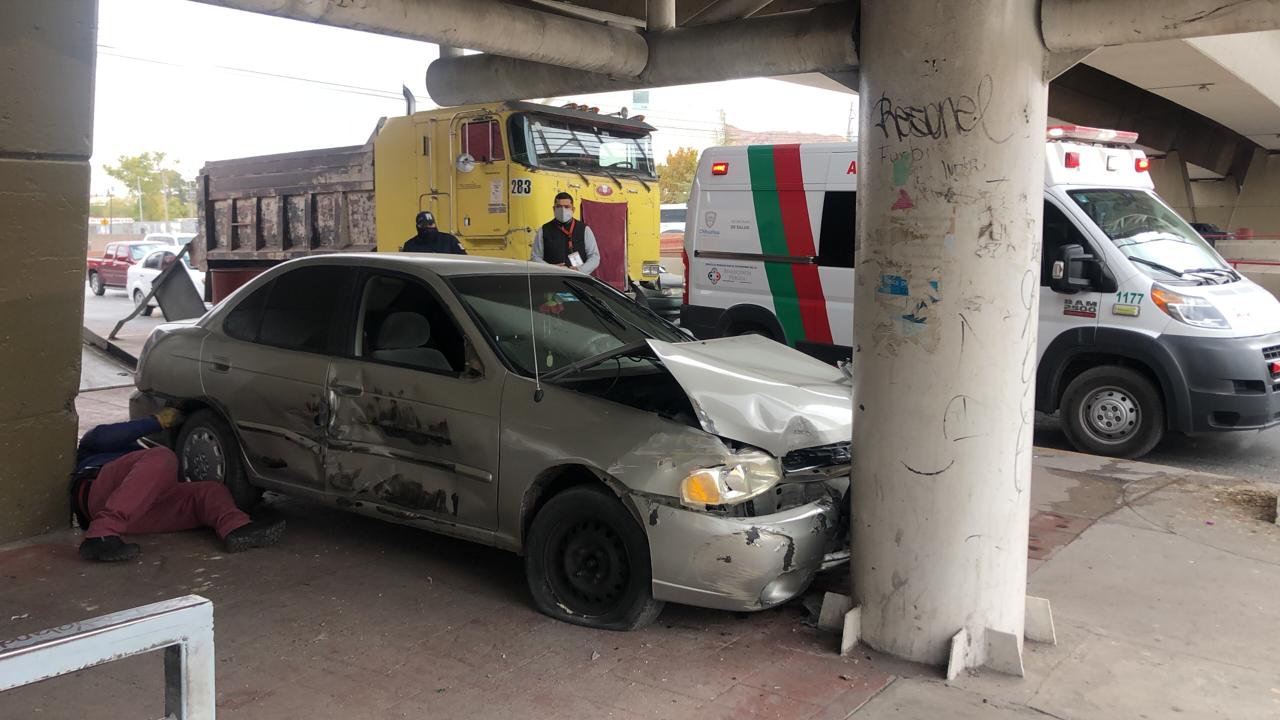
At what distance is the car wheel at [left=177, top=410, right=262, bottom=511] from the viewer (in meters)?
6.02

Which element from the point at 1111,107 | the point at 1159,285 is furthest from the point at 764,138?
the point at 1159,285

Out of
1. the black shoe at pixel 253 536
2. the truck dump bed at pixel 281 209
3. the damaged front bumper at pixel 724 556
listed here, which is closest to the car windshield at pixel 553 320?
the damaged front bumper at pixel 724 556

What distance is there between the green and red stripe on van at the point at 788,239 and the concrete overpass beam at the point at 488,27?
3499mm

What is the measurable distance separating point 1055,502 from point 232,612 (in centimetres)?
502

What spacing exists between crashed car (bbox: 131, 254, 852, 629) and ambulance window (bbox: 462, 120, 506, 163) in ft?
17.0

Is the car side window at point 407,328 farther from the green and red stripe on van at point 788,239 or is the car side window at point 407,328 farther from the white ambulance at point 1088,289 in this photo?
the green and red stripe on van at point 788,239

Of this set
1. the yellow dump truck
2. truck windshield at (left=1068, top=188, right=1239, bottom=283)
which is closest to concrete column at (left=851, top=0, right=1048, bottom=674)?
truck windshield at (left=1068, top=188, right=1239, bottom=283)

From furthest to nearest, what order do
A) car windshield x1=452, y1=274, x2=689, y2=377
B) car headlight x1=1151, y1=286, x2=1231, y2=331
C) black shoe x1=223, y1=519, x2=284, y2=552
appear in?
car headlight x1=1151, y1=286, x2=1231, y2=331, black shoe x1=223, y1=519, x2=284, y2=552, car windshield x1=452, y1=274, x2=689, y2=377

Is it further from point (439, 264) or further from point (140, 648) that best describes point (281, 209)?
Answer: point (140, 648)

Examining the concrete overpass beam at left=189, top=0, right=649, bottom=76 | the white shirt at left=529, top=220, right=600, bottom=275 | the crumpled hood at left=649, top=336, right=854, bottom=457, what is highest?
the concrete overpass beam at left=189, top=0, right=649, bottom=76

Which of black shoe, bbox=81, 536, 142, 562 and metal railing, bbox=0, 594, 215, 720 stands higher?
metal railing, bbox=0, 594, 215, 720

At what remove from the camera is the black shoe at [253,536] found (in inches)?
221

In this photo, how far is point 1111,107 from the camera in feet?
60.5

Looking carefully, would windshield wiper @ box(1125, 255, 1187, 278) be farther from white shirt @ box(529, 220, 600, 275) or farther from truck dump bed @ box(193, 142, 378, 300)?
truck dump bed @ box(193, 142, 378, 300)
